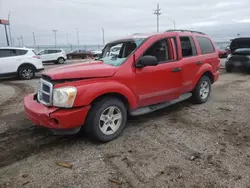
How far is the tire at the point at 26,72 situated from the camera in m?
10.5

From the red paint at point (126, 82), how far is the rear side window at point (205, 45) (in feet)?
0.81

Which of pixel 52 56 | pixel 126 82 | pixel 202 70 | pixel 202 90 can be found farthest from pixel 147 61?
pixel 52 56

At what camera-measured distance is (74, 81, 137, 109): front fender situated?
10.1 feet

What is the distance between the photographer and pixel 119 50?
4.55m

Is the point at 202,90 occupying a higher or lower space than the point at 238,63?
lower

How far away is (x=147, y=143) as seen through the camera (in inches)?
134

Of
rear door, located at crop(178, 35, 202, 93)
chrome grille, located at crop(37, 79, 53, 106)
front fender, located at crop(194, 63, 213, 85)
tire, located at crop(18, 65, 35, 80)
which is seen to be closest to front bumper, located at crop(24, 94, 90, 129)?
chrome grille, located at crop(37, 79, 53, 106)

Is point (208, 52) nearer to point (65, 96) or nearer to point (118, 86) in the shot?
point (118, 86)

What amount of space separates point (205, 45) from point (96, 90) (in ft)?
11.9

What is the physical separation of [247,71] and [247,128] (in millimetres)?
7715

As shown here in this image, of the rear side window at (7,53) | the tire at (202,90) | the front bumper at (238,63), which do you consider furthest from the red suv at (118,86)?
the rear side window at (7,53)

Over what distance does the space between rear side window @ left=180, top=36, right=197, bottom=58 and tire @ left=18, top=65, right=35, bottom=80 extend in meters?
8.72

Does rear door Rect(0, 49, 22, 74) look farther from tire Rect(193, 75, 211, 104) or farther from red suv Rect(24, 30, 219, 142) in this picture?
tire Rect(193, 75, 211, 104)

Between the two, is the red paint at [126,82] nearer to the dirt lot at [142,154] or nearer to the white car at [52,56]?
the dirt lot at [142,154]
